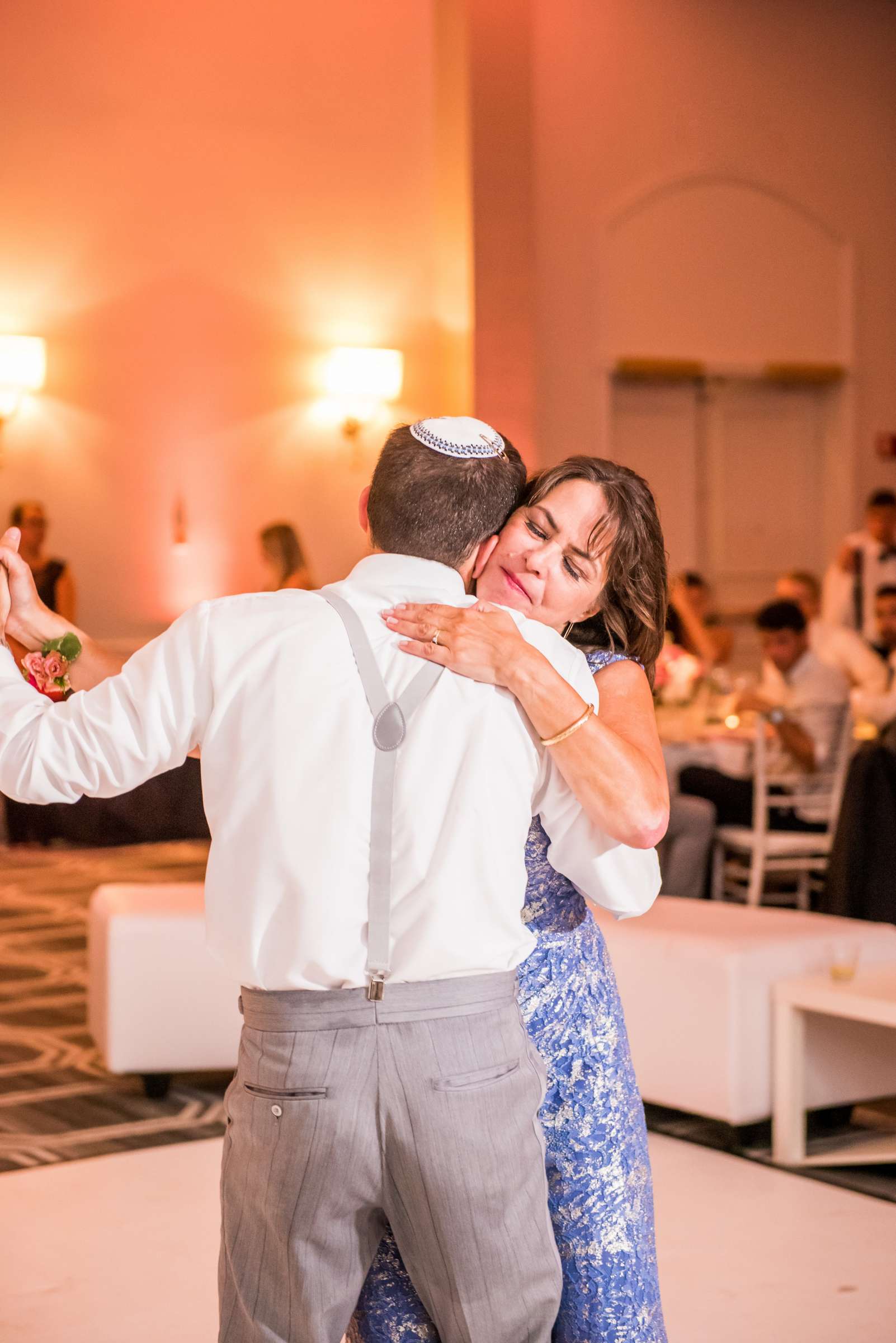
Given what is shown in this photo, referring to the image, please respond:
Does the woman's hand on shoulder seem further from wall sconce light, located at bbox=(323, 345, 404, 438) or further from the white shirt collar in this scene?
wall sconce light, located at bbox=(323, 345, 404, 438)

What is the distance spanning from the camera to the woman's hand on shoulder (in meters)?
1.50

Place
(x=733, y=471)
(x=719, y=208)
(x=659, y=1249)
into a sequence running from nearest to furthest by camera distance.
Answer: (x=659, y=1249), (x=719, y=208), (x=733, y=471)

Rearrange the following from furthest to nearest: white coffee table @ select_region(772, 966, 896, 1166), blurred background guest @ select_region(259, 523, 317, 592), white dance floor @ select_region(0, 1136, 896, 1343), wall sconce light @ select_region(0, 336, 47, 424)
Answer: blurred background guest @ select_region(259, 523, 317, 592) → wall sconce light @ select_region(0, 336, 47, 424) → white coffee table @ select_region(772, 966, 896, 1166) → white dance floor @ select_region(0, 1136, 896, 1343)

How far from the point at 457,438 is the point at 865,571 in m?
6.87

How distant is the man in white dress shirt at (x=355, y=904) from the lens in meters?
1.45

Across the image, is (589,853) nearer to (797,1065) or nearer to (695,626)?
(797,1065)

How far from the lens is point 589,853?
162 centimetres

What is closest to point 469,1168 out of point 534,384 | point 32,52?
point 534,384

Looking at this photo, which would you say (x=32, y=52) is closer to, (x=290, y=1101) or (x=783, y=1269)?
(x=783, y=1269)

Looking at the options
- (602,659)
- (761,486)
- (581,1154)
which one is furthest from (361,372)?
(581,1154)

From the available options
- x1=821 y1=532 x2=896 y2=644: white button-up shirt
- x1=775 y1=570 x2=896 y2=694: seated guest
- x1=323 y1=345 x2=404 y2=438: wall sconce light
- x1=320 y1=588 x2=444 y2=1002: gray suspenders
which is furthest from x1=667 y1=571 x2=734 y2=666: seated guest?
x1=320 y1=588 x2=444 y2=1002: gray suspenders

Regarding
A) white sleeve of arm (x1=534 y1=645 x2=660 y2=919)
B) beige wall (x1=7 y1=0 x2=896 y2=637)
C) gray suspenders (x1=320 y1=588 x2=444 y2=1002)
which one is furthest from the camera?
beige wall (x1=7 y1=0 x2=896 y2=637)

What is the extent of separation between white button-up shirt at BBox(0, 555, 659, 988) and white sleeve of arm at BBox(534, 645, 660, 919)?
0.10 m

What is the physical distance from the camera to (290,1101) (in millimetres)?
1463
